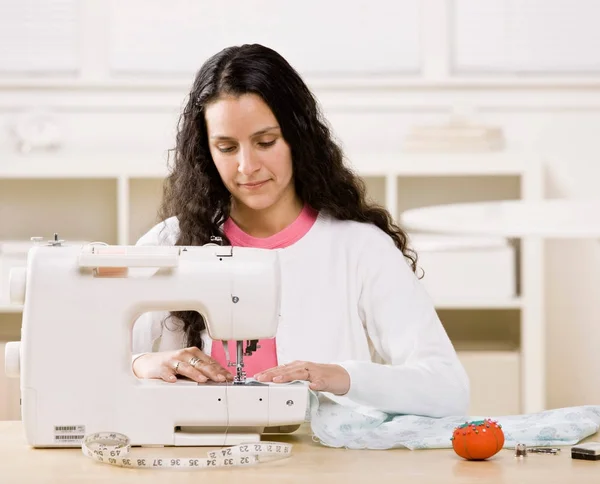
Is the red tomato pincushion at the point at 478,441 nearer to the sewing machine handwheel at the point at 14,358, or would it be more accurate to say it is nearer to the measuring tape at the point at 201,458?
the measuring tape at the point at 201,458

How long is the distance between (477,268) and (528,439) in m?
2.36

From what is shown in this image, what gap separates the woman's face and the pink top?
12cm

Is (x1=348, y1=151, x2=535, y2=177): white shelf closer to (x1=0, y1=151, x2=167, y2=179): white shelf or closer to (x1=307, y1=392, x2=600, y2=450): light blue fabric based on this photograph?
(x1=0, y1=151, x2=167, y2=179): white shelf

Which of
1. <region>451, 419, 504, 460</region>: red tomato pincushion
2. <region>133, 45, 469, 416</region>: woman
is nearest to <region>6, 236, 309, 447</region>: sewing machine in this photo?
<region>451, 419, 504, 460</region>: red tomato pincushion

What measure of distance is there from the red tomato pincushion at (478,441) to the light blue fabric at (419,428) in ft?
0.26

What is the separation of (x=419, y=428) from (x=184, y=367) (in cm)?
43

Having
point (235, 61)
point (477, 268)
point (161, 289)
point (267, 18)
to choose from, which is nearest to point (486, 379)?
point (477, 268)

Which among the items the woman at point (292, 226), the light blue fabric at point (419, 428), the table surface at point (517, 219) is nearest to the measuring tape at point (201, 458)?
the light blue fabric at point (419, 428)

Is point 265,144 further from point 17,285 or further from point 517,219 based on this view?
point 517,219

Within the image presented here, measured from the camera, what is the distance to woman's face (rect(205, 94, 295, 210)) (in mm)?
2213

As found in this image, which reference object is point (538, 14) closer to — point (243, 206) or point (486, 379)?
point (486, 379)

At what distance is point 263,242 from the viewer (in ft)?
7.86

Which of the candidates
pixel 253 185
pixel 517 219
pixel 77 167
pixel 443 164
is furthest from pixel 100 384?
pixel 443 164

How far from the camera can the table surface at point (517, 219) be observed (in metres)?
2.95
